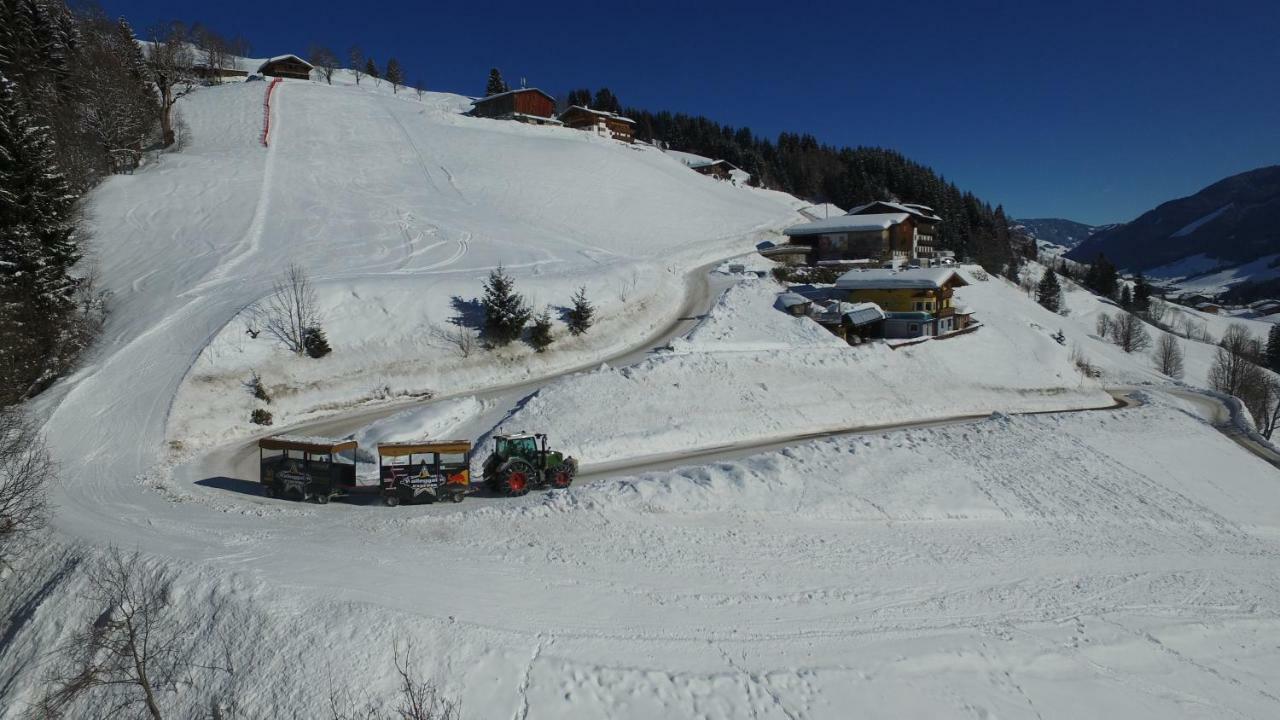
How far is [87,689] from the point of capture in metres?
11.5

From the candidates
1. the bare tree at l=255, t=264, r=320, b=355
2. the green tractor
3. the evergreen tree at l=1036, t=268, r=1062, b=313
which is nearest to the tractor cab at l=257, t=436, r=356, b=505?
the green tractor

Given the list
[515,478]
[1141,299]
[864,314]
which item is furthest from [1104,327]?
[515,478]

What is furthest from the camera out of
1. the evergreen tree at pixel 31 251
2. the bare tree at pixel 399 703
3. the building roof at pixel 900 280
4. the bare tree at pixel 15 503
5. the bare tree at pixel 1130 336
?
the bare tree at pixel 1130 336

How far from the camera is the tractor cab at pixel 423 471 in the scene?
18.4 m

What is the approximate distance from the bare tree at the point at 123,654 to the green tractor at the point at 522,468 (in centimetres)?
853

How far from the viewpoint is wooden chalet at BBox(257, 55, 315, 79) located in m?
95.6

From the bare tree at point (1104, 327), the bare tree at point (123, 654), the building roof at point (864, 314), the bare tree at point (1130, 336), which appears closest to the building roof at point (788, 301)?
the building roof at point (864, 314)

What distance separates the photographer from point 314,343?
30.6 meters

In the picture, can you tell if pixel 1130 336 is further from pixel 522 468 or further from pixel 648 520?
pixel 522 468

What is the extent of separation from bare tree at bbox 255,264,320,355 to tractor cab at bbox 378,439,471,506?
51.4ft

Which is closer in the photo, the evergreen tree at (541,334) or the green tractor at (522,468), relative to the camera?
the green tractor at (522,468)

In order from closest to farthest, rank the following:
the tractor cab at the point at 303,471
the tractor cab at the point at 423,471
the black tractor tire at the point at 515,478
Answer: the tractor cab at the point at 423,471, the tractor cab at the point at 303,471, the black tractor tire at the point at 515,478

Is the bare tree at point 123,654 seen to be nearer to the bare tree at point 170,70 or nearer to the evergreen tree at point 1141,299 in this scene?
the bare tree at point 170,70

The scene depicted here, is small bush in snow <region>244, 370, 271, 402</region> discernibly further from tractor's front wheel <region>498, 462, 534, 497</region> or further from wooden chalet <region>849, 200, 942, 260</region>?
wooden chalet <region>849, 200, 942, 260</region>
